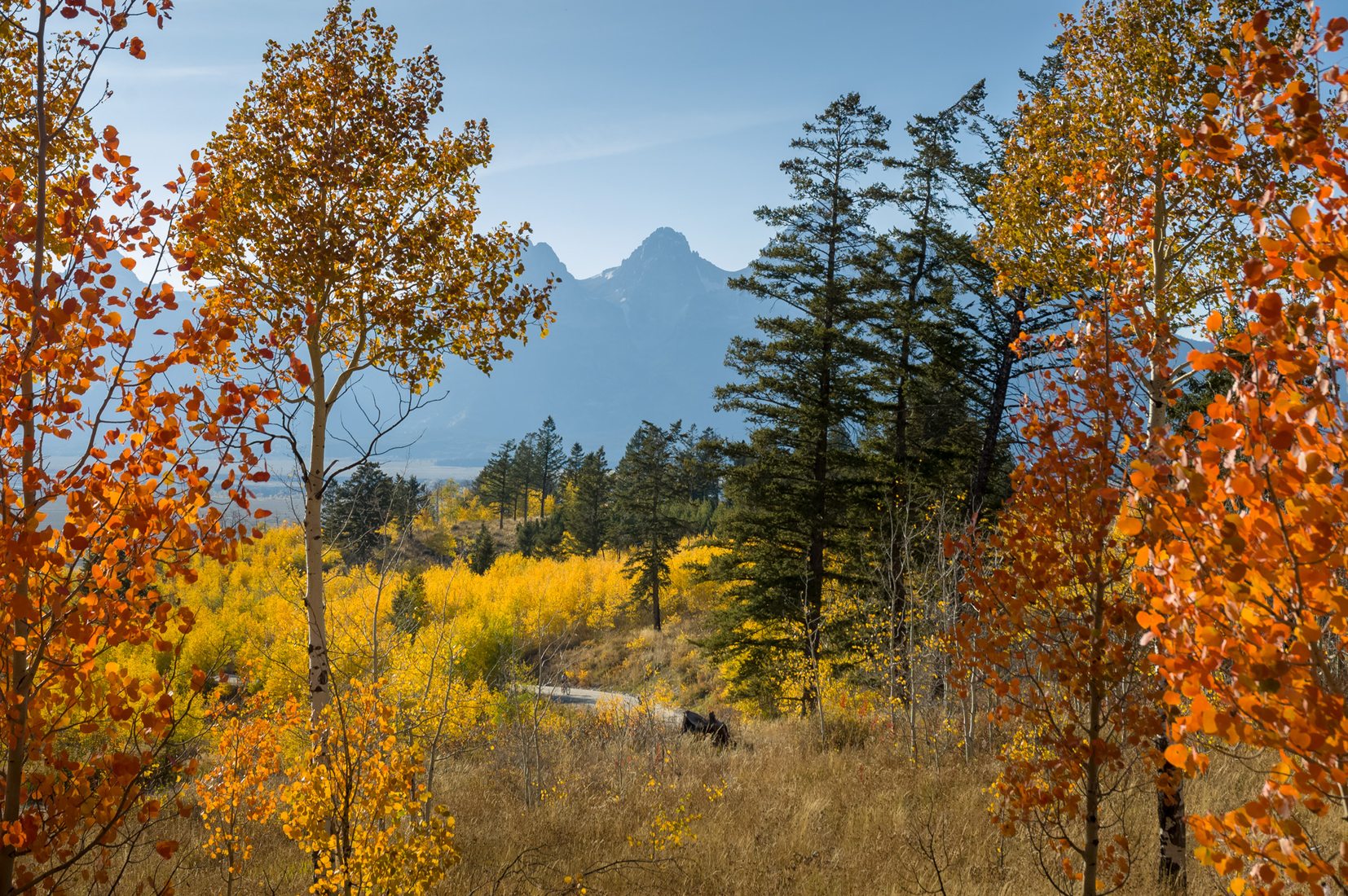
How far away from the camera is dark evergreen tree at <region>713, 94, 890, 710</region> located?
15.7 metres

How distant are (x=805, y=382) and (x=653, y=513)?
16043 millimetres

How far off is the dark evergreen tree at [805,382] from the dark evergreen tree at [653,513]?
14579mm

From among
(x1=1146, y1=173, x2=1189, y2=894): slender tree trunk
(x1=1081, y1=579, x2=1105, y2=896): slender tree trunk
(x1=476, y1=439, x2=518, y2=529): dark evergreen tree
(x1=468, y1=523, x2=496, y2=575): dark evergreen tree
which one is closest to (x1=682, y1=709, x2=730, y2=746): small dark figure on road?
(x1=1146, y1=173, x2=1189, y2=894): slender tree trunk

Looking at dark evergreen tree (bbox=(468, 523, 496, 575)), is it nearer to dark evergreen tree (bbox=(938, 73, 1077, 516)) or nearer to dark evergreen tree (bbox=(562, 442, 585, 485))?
dark evergreen tree (bbox=(562, 442, 585, 485))

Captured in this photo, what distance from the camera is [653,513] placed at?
101ft

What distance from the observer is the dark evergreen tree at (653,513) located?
31.1 m

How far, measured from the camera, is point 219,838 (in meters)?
7.22

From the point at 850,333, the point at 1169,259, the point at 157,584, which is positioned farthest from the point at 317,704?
the point at 850,333

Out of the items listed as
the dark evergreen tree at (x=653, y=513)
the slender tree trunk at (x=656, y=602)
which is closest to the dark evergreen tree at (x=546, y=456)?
the dark evergreen tree at (x=653, y=513)

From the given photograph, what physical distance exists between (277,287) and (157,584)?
3.74 metres

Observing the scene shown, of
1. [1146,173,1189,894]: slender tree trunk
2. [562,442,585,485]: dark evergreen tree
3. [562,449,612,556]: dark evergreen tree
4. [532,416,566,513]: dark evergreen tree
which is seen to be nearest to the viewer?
[1146,173,1189,894]: slender tree trunk

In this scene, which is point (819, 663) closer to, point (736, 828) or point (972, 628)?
point (736, 828)

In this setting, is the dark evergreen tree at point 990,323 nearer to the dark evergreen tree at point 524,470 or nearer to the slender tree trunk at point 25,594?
the slender tree trunk at point 25,594

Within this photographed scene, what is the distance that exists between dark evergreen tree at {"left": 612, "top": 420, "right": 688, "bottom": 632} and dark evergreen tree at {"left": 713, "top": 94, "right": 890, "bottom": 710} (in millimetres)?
14579
